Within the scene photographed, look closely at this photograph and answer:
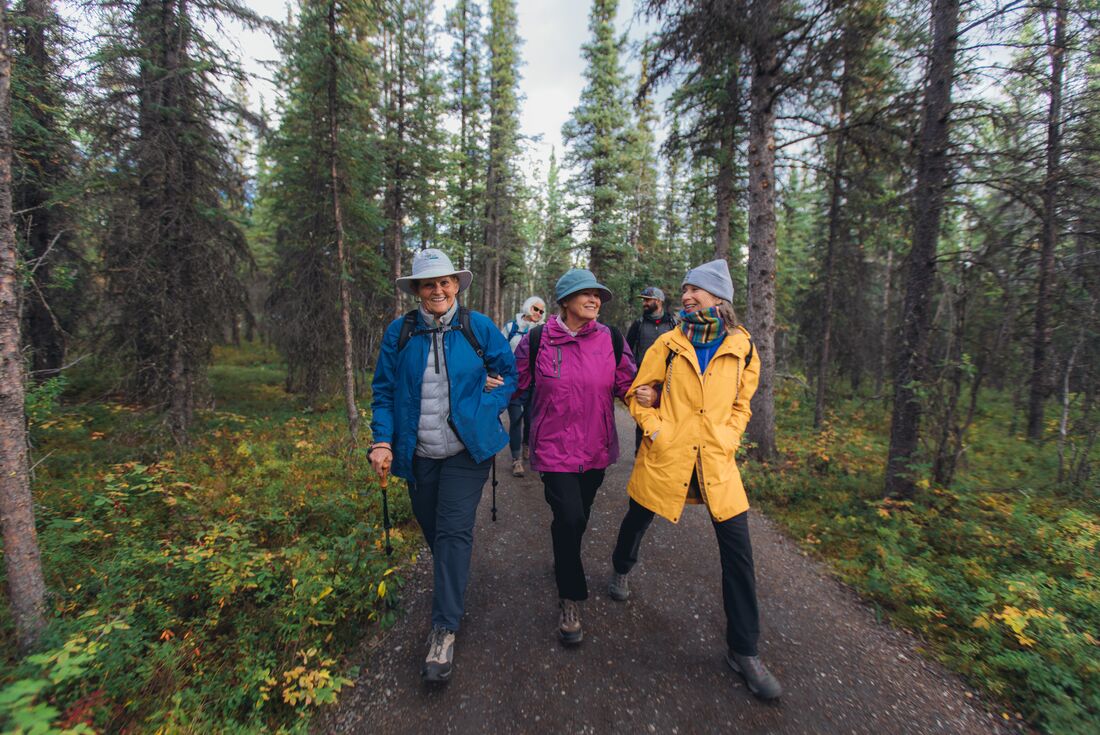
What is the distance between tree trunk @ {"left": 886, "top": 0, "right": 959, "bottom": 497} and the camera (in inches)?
197

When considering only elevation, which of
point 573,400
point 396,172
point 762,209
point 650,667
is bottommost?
point 650,667

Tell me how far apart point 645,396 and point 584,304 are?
0.82 meters

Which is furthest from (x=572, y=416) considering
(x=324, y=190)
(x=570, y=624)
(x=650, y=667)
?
(x=324, y=190)

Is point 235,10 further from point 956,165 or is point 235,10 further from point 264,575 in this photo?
point 956,165

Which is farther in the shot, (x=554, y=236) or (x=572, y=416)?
(x=554, y=236)

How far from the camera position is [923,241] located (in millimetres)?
5230

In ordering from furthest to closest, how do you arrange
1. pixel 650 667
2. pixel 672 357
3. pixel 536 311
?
pixel 536 311 → pixel 672 357 → pixel 650 667

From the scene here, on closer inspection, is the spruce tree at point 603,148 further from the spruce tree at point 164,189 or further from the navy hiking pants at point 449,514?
the navy hiking pants at point 449,514

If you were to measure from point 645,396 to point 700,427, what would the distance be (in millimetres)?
437

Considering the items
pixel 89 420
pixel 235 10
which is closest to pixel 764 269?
pixel 235 10

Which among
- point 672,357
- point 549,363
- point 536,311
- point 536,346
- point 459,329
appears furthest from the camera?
point 536,311

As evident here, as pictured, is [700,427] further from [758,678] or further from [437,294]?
[437,294]

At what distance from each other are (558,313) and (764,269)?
5.16 metres

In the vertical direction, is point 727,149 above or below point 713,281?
above
